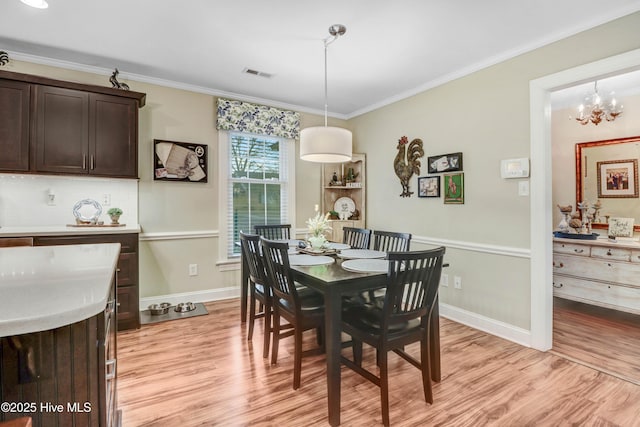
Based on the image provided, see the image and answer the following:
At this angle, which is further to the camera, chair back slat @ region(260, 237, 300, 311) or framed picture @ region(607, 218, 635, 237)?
framed picture @ region(607, 218, 635, 237)

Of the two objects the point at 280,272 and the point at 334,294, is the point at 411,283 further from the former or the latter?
the point at 280,272

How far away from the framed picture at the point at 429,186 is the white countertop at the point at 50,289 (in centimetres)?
311

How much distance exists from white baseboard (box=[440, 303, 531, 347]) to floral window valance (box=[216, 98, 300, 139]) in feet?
9.55

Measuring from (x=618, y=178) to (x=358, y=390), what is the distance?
13.0ft

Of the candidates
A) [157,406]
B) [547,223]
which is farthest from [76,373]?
[547,223]

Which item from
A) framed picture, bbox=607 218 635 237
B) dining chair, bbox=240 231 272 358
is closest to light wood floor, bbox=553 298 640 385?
framed picture, bbox=607 218 635 237

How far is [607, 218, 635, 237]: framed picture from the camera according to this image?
352cm

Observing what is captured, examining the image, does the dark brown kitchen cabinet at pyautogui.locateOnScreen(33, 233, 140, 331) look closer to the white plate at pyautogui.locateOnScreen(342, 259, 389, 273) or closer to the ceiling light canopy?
the ceiling light canopy

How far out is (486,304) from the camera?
123 inches

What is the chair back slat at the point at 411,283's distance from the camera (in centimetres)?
175

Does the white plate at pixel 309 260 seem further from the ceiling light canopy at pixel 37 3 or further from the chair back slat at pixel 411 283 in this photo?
the ceiling light canopy at pixel 37 3

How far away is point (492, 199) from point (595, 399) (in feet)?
5.48

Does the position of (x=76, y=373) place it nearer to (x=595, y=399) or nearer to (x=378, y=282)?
(x=378, y=282)

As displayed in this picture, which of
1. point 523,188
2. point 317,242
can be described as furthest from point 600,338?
point 317,242
